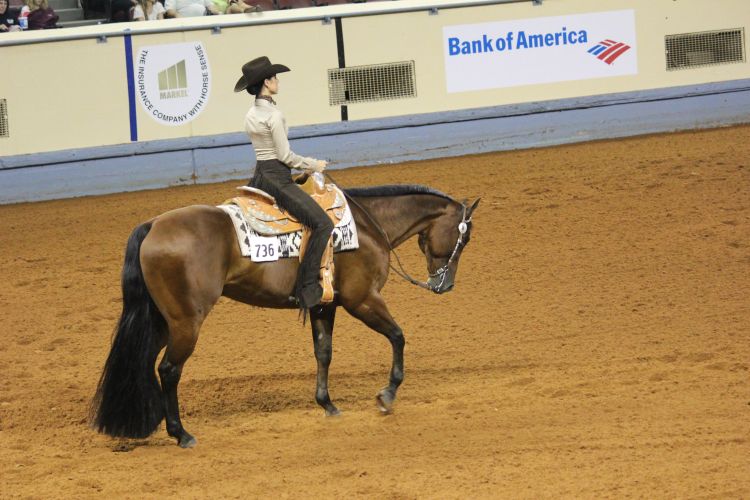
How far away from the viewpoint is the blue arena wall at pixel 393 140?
613 inches

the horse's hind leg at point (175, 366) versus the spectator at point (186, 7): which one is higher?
the spectator at point (186, 7)

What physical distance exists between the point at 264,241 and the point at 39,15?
927 centimetres

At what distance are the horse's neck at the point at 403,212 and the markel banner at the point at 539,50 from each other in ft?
26.8

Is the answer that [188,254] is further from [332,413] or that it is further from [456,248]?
[456,248]

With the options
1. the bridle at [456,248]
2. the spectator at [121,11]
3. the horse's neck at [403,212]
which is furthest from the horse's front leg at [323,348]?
the spectator at [121,11]

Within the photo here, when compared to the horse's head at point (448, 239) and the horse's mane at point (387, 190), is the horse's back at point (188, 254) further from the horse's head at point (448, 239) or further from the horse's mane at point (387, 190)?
the horse's head at point (448, 239)

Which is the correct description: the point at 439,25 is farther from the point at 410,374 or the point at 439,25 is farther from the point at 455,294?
the point at 410,374

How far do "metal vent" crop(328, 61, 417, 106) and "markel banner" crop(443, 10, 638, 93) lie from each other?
837 mm

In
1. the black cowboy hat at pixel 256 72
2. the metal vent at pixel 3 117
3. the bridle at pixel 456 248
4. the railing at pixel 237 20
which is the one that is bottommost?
the bridle at pixel 456 248

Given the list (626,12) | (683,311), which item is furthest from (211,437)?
(626,12)

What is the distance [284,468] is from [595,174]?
9.07 metres

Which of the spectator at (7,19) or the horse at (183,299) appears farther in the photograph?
the spectator at (7,19)

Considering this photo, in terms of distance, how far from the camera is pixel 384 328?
8.49 metres

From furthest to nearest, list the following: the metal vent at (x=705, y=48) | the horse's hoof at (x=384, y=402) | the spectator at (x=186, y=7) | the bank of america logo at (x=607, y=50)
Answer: the metal vent at (x=705, y=48) < the bank of america logo at (x=607, y=50) < the spectator at (x=186, y=7) < the horse's hoof at (x=384, y=402)
